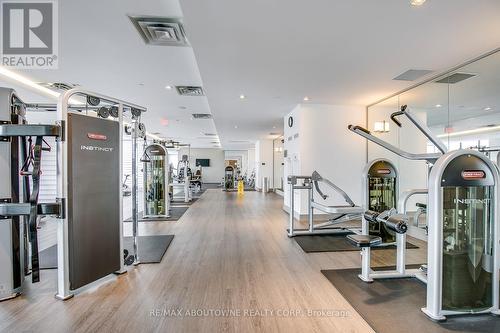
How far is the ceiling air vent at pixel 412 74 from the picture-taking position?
13.7ft

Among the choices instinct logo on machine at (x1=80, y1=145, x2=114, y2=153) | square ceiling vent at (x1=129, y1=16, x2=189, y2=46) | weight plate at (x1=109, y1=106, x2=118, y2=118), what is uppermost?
square ceiling vent at (x1=129, y1=16, x2=189, y2=46)

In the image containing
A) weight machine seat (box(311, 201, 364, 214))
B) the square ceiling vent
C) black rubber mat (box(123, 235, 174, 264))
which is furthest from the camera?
weight machine seat (box(311, 201, 364, 214))

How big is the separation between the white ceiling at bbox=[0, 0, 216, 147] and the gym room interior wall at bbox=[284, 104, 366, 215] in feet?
9.67

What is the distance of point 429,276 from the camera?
239 cm

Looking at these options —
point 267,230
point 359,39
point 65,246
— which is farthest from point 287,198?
point 65,246

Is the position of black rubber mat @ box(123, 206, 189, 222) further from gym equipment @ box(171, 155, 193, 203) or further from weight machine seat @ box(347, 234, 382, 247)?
weight machine seat @ box(347, 234, 382, 247)

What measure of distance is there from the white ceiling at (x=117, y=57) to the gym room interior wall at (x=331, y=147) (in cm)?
295

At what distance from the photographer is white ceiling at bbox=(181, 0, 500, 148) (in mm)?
2549

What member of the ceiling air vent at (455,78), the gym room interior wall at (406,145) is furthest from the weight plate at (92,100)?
the gym room interior wall at (406,145)

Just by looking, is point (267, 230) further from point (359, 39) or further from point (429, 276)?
point (359, 39)

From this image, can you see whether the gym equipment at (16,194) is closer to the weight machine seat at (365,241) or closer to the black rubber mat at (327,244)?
the weight machine seat at (365,241)

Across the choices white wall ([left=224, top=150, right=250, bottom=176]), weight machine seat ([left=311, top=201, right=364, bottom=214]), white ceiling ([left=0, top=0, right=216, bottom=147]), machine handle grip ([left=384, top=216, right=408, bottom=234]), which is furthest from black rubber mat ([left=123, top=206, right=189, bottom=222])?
white wall ([left=224, top=150, right=250, bottom=176])

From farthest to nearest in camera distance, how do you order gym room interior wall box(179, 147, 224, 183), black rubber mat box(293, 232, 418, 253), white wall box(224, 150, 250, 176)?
1. white wall box(224, 150, 250, 176)
2. gym room interior wall box(179, 147, 224, 183)
3. black rubber mat box(293, 232, 418, 253)

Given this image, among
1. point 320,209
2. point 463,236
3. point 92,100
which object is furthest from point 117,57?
point 463,236
